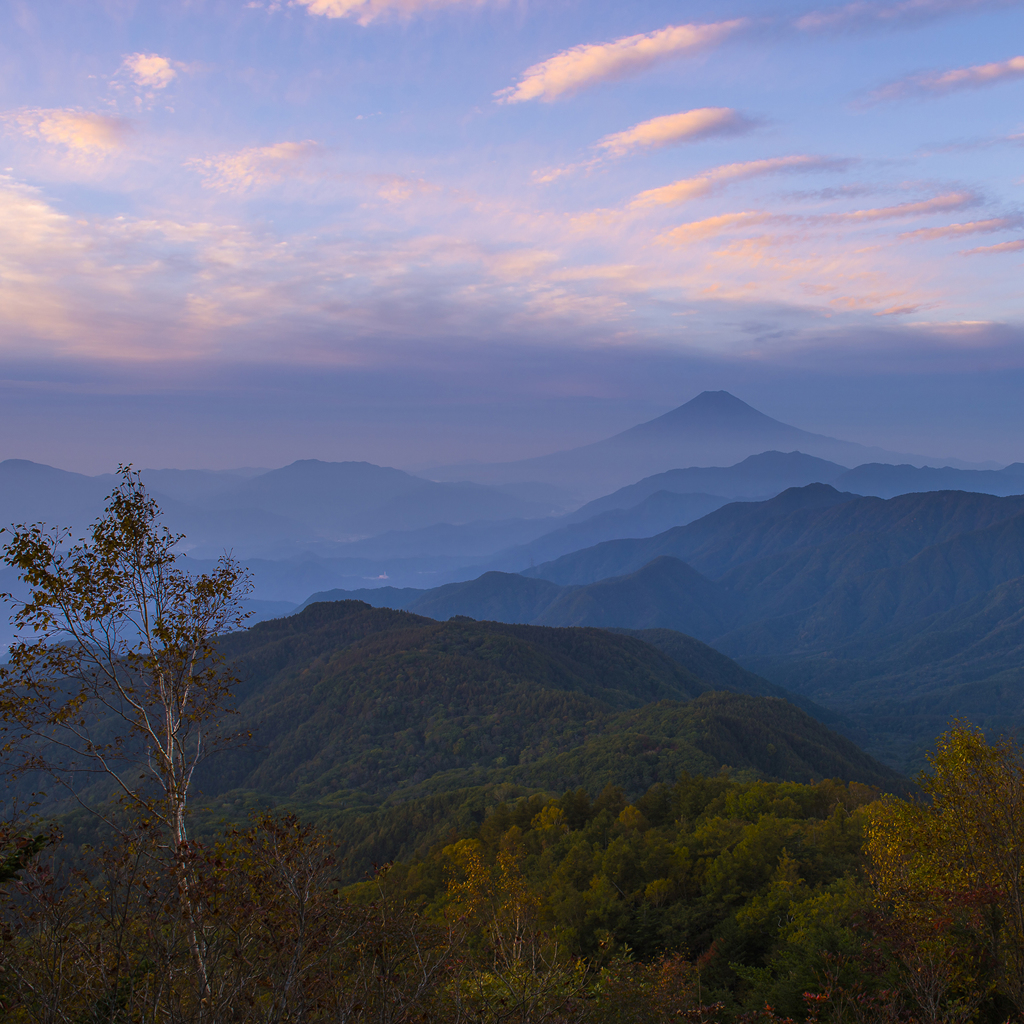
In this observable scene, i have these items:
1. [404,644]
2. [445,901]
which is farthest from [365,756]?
[445,901]

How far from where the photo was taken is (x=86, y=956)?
449 inches

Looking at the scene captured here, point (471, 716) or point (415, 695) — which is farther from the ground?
point (415, 695)

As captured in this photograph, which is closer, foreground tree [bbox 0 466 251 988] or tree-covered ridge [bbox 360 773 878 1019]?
foreground tree [bbox 0 466 251 988]

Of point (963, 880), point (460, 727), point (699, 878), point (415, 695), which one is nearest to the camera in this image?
point (963, 880)

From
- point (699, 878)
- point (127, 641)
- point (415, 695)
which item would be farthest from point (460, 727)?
point (127, 641)

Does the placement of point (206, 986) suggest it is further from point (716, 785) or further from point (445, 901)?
point (716, 785)

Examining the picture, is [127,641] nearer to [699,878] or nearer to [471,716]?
[699,878]

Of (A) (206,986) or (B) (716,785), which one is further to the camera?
(B) (716,785)

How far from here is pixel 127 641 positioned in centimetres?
1153

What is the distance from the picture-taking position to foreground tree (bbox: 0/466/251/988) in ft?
39.3

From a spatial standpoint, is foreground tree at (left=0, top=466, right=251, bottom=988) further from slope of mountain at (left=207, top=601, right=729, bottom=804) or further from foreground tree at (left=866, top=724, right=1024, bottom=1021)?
slope of mountain at (left=207, top=601, right=729, bottom=804)

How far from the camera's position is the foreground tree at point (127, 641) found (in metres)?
12.0

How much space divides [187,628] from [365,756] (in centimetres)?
12487

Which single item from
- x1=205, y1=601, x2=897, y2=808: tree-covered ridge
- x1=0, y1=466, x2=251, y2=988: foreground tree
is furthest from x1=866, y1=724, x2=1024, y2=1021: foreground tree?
x1=205, y1=601, x2=897, y2=808: tree-covered ridge
